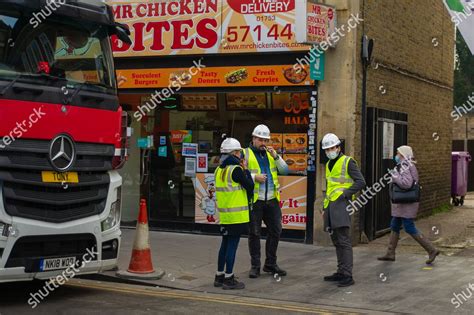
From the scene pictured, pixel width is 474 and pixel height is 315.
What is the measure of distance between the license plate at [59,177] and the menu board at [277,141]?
5.70m

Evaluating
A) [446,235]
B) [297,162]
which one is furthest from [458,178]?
[297,162]

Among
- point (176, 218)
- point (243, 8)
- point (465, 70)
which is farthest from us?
point (465, 70)

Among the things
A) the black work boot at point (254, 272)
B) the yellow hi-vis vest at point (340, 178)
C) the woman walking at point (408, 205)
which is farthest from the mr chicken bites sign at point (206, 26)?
the black work boot at point (254, 272)

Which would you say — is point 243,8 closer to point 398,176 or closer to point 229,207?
point 398,176

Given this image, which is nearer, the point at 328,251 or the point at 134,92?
the point at 328,251

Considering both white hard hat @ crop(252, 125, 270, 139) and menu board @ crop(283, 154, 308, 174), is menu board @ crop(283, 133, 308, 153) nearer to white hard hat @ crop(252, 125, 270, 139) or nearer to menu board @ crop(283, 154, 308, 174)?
menu board @ crop(283, 154, 308, 174)

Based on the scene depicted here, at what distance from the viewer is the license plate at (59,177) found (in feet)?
24.2

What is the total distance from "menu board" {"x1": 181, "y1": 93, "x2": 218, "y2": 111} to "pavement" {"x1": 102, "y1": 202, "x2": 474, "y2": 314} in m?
2.69

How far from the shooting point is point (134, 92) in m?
13.9

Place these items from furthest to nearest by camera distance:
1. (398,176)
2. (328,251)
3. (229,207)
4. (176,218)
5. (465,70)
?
1. (465,70)
2. (176,218)
3. (328,251)
4. (398,176)
5. (229,207)

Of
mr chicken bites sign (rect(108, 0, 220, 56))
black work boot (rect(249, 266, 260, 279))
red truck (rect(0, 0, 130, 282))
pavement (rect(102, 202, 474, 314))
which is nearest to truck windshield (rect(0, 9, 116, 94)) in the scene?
red truck (rect(0, 0, 130, 282))

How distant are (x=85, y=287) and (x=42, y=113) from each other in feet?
8.94

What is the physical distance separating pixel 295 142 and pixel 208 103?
1.94 m

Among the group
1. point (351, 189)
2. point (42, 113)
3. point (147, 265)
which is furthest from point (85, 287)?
point (351, 189)
